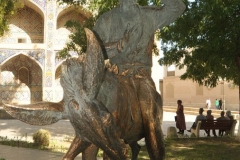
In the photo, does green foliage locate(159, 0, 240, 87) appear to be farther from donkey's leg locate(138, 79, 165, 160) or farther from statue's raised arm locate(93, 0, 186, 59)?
donkey's leg locate(138, 79, 165, 160)

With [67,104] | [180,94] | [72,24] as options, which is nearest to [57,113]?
[67,104]

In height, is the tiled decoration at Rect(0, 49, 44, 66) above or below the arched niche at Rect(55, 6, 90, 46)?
below

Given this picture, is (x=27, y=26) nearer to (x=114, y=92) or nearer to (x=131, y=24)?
(x=131, y=24)

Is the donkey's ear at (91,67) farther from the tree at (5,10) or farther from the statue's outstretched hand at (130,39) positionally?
the tree at (5,10)

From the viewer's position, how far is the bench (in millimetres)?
10164

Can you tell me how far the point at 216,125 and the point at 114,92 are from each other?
28.8ft

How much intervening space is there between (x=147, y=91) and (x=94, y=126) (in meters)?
0.78

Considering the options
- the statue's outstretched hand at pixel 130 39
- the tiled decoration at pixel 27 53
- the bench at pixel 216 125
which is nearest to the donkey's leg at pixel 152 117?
the statue's outstretched hand at pixel 130 39

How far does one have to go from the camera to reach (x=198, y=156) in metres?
7.08

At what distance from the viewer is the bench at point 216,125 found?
10164 mm

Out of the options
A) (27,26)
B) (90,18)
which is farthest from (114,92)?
(27,26)

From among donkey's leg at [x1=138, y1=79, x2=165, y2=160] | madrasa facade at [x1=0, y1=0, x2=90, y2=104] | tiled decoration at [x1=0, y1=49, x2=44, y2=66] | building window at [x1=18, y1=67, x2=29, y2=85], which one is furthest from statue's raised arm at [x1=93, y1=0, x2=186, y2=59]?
building window at [x1=18, y1=67, x2=29, y2=85]

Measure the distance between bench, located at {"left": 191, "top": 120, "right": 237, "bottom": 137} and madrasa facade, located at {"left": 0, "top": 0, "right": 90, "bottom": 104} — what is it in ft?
41.3

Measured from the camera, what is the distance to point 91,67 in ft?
5.74
